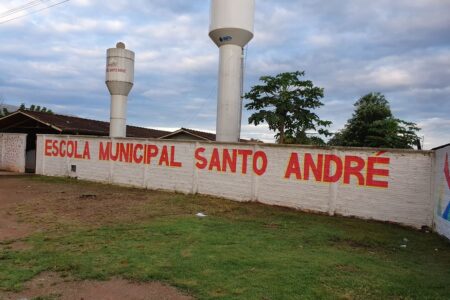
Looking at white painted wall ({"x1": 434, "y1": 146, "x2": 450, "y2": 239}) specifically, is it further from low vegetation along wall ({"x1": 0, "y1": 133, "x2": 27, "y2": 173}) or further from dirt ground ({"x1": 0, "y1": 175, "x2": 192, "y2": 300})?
low vegetation along wall ({"x1": 0, "y1": 133, "x2": 27, "y2": 173})

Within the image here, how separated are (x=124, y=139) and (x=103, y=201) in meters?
5.44

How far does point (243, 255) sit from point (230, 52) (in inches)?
460

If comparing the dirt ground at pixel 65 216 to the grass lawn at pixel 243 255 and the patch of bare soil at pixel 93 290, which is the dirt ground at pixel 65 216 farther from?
the grass lawn at pixel 243 255

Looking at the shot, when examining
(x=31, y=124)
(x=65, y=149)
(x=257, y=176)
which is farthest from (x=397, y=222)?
(x=31, y=124)

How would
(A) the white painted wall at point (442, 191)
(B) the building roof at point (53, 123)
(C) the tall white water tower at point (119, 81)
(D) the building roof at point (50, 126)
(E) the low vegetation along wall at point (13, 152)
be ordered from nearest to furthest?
(A) the white painted wall at point (442, 191), (C) the tall white water tower at point (119, 81), (B) the building roof at point (53, 123), (D) the building roof at point (50, 126), (E) the low vegetation along wall at point (13, 152)

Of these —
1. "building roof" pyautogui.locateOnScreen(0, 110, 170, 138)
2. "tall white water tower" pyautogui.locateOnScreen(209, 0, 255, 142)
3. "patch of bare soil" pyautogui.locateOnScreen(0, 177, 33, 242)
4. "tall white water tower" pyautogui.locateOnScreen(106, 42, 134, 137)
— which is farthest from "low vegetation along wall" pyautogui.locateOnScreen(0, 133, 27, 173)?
"tall white water tower" pyautogui.locateOnScreen(209, 0, 255, 142)

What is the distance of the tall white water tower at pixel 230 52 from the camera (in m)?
16.6

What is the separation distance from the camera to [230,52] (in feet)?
55.6

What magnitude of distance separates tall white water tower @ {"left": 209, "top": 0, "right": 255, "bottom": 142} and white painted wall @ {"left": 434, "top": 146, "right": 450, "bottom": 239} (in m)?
8.52

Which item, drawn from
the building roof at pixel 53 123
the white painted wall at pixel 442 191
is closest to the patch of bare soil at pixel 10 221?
the white painted wall at pixel 442 191

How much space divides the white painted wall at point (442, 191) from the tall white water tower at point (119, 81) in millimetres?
16692

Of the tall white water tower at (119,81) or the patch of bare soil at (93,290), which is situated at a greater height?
the tall white water tower at (119,81)

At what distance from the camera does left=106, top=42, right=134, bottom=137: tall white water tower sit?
2194 centimetres

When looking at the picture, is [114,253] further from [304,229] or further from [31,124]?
[31,124]
